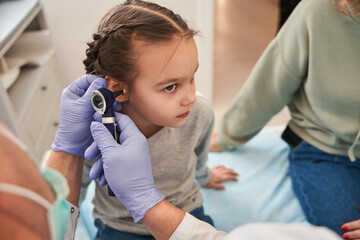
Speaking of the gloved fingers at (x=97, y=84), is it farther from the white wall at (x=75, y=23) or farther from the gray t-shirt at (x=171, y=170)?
the gray t-shirt at (x=171, y=170)

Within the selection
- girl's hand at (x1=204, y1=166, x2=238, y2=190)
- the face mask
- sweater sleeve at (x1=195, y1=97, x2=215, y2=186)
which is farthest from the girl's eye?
girl's hand at (x1=204, y1=166, x2=238, y2=190)

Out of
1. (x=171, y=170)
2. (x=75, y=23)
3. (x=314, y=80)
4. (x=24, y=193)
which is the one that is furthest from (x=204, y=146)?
(x=24, y=193)

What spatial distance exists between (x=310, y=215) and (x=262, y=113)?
382 millimetres

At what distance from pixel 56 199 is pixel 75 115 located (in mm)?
314

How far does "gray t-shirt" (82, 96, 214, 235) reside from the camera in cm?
79

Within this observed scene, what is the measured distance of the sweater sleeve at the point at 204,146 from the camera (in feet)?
2.85

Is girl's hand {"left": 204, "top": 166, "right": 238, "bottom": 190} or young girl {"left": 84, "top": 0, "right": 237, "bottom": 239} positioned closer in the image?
young girl {"left": 84, "top": 0, "right": 237, "bottom": 239}

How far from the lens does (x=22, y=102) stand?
4.01 feet

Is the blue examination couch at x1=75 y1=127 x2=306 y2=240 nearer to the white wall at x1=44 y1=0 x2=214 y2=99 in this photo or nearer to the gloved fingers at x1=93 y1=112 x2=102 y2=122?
the gloved fingers at x1=93 y1=112 x2=102 y2=122

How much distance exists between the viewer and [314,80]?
→ 0.89m

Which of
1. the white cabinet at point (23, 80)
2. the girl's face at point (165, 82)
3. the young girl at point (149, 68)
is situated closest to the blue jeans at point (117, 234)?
the young girl at point (149, 68)

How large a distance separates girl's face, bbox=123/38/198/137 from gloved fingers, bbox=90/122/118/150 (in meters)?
0.11

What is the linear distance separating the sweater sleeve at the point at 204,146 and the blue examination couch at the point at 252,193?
7 cm

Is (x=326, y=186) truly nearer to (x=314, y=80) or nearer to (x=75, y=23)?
(x=314, y=80)
